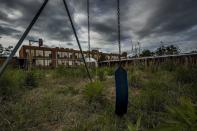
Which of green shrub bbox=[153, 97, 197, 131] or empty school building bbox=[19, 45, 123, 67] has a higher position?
empty school building bbox=[19, 45, 123, 67]

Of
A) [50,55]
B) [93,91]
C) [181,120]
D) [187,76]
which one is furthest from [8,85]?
[50,55]

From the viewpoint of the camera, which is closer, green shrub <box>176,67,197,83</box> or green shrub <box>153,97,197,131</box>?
green shrub <box>153,97,197,131</box>

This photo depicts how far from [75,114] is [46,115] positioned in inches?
14.4

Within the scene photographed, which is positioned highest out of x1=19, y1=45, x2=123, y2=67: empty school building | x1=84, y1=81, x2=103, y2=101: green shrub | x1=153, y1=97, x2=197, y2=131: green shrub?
x1=19, y1=45, x2=123, y2=67: empty school building

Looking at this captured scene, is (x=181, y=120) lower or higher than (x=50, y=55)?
lower

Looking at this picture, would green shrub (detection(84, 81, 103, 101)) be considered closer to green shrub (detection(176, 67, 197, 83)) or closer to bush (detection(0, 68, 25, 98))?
bush (detection(0, 68, 25, 98))

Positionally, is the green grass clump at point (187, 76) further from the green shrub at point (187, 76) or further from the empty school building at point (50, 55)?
the empty school building at point (50, 55)

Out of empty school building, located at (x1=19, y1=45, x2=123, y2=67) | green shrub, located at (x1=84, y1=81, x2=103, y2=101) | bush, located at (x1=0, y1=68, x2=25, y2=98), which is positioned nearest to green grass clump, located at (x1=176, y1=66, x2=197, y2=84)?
green shrub, located at (x1=84, y1=81, x2=103, y2=101)

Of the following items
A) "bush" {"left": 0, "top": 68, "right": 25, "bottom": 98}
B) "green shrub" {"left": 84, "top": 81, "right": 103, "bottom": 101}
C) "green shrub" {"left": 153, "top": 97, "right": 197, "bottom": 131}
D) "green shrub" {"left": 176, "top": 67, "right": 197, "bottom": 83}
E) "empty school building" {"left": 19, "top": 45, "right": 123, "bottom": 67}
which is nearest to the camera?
"green shrub" {"left": 153, "top": 97, "right": 197, "bottom": 131}

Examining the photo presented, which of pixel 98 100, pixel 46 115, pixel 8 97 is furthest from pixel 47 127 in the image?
pixel 8 97

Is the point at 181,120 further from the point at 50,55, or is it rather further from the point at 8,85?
the point at 50,55

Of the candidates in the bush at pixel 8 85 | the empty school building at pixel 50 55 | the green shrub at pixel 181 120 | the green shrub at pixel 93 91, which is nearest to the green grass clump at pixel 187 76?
the green shrub at pixel 93 91

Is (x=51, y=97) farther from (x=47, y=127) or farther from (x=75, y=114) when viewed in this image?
(x=47, y=127)

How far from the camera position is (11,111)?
7.31ft
